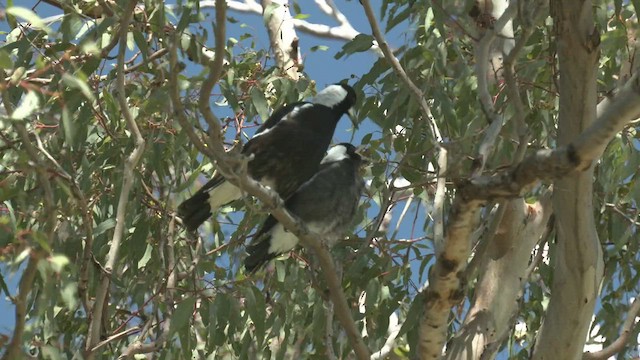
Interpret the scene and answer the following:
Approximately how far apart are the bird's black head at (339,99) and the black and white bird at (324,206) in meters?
0.15

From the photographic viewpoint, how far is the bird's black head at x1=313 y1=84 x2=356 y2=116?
3779 millimetres

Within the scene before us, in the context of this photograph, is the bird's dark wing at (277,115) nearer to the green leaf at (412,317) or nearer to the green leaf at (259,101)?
the green leaf at (259,101)

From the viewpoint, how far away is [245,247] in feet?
12.0

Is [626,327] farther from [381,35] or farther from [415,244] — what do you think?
[381,35]

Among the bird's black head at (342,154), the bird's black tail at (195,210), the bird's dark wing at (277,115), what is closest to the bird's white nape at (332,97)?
the bird's dark wing at (277,115)

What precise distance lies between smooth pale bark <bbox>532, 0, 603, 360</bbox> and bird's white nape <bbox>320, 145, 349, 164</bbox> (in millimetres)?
1521

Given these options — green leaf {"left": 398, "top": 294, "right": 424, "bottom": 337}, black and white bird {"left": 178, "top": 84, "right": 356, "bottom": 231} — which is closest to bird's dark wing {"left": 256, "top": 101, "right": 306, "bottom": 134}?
black and white bird {"left": 178, "top": 84, "right": 356, "bottom": 231}

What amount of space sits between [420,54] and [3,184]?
4.62 ft

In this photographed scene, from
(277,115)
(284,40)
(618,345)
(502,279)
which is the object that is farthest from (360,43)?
(284,40)

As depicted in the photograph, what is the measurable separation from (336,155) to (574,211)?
1.67m

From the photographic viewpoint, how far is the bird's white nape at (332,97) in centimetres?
378

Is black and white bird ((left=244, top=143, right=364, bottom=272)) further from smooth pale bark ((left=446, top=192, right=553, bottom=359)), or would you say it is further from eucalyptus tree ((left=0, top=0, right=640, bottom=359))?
smooth pale bark ((left=446, top=192, right=553, bottom=359))

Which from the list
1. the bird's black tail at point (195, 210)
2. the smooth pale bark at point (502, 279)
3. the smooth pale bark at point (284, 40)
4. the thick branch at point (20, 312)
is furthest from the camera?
the smooth pale bark at point (284, 40)

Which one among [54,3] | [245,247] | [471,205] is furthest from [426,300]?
[54,3]
